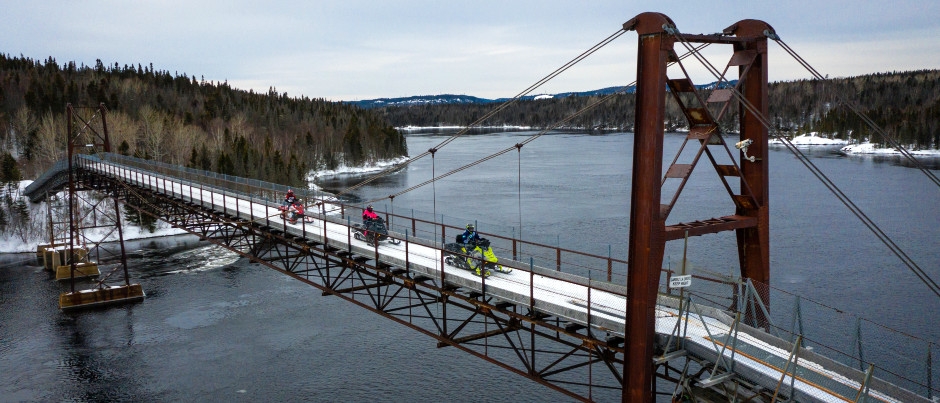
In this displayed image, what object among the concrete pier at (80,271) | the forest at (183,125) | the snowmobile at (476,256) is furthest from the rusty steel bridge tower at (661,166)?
the forest at (183,125)

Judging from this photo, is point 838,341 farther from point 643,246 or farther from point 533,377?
point 643,246

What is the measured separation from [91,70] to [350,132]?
264ft

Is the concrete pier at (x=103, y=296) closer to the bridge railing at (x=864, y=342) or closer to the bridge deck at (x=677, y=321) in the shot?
the bridge deck at (x=677, y=321)

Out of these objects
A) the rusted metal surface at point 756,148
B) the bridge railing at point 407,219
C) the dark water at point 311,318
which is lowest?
the dark water at point 311,318

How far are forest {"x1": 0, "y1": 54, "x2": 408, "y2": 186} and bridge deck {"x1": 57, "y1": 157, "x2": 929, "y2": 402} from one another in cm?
7122

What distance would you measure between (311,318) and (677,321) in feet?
90.4

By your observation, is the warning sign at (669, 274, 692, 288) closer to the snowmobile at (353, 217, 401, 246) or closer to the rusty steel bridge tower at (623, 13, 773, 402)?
the rusty steel bridge tower at (623, 13, 773, 402)

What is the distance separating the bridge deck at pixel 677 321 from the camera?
1330cm

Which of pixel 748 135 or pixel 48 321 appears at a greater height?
pixel 748 135

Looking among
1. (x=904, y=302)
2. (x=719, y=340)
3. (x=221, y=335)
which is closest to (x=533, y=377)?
(x=719, y=340)

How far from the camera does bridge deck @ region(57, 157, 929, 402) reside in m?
A: 13.3

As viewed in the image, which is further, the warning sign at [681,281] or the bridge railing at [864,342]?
the bridge railing at [864,342]

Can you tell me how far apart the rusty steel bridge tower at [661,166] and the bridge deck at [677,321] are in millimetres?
975

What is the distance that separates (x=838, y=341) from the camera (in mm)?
32219
